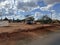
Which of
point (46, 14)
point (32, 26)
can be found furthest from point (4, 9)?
point (46, 14)

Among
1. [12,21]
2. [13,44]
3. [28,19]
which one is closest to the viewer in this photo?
[13,44]

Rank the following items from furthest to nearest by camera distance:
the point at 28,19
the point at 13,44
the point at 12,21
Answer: the point at 28,19
the point at 12,21
the point at 13,44

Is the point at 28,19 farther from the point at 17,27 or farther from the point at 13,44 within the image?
the point at 13,44

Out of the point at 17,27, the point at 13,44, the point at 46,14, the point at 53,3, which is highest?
the point at 53,3

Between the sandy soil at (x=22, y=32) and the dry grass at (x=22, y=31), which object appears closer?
the sandy soil at (x=22, y=32)

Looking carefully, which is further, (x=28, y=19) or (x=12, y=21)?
(x=28, y=19)

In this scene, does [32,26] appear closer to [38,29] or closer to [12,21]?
[38,29]

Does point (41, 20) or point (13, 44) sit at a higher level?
point (41, 20)

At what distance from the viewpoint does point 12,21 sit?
5.72 meters

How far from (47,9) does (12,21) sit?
147 cm

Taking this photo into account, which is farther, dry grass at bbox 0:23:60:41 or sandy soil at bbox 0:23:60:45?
Result: dry grass at bbox 0:23:60:41

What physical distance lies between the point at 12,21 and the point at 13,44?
3.64 feet

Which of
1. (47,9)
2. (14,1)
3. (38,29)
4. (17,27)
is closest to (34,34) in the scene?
(38,29)

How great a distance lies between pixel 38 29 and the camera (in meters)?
6.12
